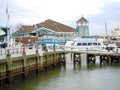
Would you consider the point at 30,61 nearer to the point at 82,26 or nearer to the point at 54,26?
the point at 54,26

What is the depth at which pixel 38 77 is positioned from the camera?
39.8 metres

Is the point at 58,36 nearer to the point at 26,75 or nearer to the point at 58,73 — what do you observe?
the point at 58,73

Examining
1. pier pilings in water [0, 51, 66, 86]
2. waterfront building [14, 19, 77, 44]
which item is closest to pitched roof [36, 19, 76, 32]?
waterfront building [14, 19, 77, 44]

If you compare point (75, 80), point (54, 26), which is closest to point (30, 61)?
point (75, 80)

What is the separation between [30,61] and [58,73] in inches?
196

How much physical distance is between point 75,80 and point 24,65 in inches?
249

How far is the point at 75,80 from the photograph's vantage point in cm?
3762

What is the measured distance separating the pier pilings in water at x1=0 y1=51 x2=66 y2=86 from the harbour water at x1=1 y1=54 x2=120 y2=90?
33.1 inches

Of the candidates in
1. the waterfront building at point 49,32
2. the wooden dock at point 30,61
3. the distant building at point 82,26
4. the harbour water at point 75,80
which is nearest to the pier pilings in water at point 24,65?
the wooden dock at point 30,61

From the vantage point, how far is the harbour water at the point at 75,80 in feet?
108

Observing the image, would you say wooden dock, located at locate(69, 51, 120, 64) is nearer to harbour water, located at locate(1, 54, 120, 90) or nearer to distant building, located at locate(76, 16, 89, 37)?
harbour water, located at locate(1, 54, 120, 90)

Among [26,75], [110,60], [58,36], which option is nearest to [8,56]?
[26,75]

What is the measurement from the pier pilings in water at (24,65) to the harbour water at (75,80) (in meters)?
0.84

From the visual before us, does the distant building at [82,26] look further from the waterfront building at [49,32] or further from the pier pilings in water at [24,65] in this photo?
the pier pilings in water at [24,65]
